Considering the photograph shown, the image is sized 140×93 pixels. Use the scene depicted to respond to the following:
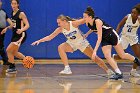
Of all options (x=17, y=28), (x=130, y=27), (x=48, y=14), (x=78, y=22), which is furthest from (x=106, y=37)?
(x=48, y=14)

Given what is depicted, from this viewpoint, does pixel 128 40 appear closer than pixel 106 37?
No

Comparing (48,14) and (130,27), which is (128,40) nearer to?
(130,27)

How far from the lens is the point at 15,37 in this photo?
9.25m

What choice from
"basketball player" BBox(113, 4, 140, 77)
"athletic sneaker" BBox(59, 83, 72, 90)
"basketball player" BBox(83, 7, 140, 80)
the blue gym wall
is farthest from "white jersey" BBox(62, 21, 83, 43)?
the blue gym wall

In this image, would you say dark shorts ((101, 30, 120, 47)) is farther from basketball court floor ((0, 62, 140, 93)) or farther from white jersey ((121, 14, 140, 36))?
white jersey ((121, 14, 140, 36))

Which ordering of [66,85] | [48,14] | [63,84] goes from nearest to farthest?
[66,85]
[63,84]
[48,14]

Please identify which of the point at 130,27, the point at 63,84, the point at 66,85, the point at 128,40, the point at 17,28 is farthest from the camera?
the point at 17,28

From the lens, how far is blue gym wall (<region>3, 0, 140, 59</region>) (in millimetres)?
12508

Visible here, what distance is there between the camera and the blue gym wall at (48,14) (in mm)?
12508

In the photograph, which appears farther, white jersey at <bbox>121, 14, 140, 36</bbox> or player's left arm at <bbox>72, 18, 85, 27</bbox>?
white jersey at <bbox>121, 14, 140, 36</bbox>

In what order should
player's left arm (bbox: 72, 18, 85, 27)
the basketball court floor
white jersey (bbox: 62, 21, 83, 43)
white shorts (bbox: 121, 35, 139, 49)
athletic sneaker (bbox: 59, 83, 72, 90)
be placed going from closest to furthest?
the basketball court floor < athletic sneaker (bbox: 59, 83, 72, 90) < player's left arm (bbox: 72, 18, 85, 27) < white jersey (bbox: 62, 21, 83, 43) < white shorts (bbox: 121, 35, 139, 49)

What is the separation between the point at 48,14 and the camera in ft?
41.7

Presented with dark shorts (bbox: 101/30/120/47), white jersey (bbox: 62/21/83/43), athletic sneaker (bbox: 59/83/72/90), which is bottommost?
athletic sneaker (bbox: 59/83/72/90)

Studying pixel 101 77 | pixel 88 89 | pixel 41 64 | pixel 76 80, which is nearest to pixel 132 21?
pixel 101 77
